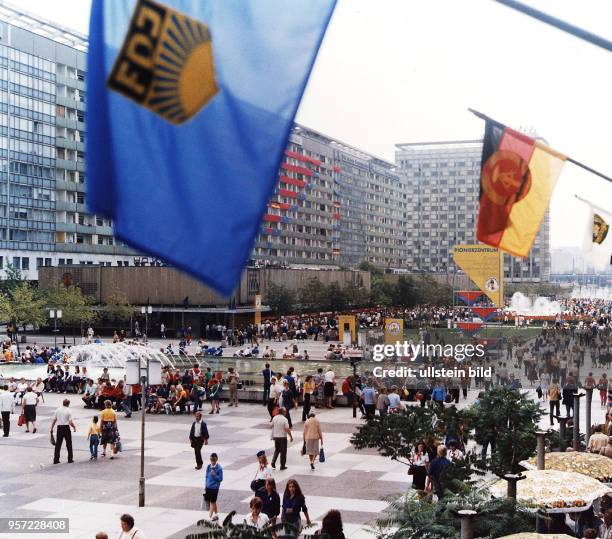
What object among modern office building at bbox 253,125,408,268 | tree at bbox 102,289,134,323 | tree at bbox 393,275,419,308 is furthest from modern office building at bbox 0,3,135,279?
tree at bbox 393,275,419,308

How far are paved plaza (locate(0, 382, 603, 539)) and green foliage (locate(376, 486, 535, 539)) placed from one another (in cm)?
158

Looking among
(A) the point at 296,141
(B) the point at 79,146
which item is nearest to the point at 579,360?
(B) the point at 79,146

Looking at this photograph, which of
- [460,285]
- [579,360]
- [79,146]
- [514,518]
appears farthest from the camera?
[460,285]

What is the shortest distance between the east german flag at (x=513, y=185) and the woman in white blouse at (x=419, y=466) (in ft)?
13.2

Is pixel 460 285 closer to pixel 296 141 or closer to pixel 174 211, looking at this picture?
pixel 296 141

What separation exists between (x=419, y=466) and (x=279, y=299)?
62.5m

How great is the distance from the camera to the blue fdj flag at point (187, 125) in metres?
5.10

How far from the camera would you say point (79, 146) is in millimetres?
97438

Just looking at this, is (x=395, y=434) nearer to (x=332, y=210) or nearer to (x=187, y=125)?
(x=187, y=125)

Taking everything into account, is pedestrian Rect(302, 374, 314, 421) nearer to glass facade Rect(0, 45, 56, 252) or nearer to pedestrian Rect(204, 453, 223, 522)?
pedestrian Rect(204, 453, 223, 522)

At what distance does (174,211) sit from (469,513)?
11.3 ft

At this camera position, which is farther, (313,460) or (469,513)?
(313,460)

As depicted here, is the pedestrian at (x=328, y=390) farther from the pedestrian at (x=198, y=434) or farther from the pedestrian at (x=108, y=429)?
the pedestrian at (x=198, y=434)

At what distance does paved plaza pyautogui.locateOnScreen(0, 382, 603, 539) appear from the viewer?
14906 mm
